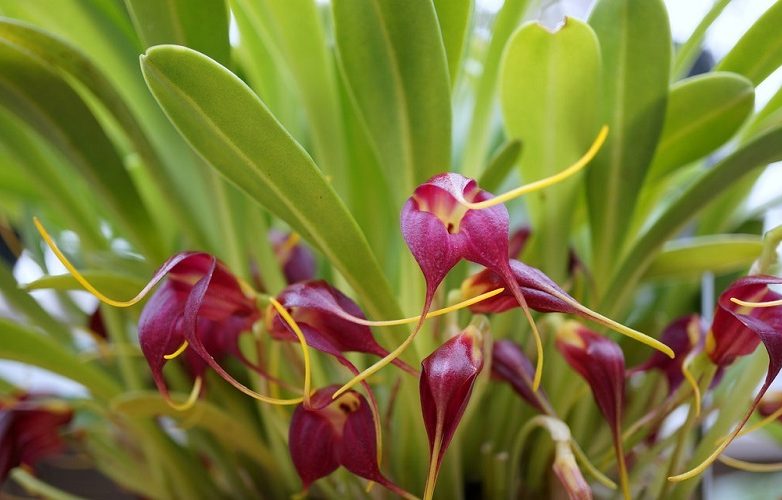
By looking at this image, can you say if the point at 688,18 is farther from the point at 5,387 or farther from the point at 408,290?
the point at 5,387

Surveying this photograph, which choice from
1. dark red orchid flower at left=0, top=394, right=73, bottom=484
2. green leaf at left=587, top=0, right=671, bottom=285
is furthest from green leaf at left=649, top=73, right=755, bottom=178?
dark red orchid flower at left=0, top=394, right=73, bottom=484

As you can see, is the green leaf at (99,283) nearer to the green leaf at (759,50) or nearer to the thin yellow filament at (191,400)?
the thin yellow filament at (191,400)

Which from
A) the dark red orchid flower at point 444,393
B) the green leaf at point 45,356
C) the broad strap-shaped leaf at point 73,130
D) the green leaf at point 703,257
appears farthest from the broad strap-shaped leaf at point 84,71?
the green leaf at point 703,257

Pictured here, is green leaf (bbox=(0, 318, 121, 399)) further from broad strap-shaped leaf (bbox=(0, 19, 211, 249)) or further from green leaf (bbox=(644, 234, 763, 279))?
green leaf (bbox=(644, 234, 763, 279))

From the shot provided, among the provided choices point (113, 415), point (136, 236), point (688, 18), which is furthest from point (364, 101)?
point (688, 18)

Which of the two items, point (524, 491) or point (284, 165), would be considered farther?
point (524, 491)

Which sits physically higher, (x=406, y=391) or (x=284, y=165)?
(x=284, y=165)

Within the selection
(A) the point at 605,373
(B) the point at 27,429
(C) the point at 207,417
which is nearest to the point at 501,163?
(A) the point at 605,373
